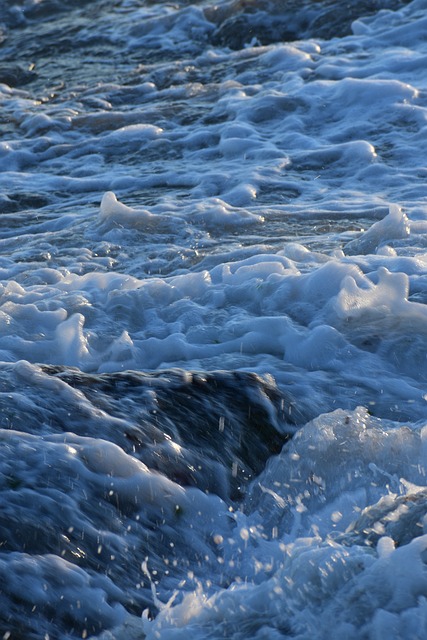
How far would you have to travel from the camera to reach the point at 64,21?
1126cm

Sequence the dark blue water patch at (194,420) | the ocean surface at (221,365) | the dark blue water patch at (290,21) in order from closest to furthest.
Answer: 1. the ocean surface at (221,365)
2. the dark blue water patch at (194,420)
3. the dark blue water patch at (290,21)

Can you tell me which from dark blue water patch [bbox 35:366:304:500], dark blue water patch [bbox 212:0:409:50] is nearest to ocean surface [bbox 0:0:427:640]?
dark blue water patch [bbox 35:366:304:500]

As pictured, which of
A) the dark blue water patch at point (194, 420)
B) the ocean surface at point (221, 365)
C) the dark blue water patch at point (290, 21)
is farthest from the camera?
the dark blue water patch at point (290, 21)

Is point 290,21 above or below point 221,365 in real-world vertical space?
below

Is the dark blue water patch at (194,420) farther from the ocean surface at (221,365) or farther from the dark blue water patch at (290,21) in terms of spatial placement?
the dark blue water patch at (290,21)

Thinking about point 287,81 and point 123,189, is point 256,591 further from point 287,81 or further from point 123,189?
point 287,81

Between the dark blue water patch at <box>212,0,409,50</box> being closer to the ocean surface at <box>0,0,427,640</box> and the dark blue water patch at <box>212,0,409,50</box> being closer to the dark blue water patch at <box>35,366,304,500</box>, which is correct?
the ocean surface at <box>0,0,427,640</box>

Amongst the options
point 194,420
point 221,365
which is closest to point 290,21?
point 221,365

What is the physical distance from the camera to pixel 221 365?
341cm

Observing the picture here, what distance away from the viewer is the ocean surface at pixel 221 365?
2.16 meters

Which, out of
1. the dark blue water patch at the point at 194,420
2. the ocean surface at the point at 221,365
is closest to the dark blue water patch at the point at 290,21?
the ocean surface at the point at 221,365

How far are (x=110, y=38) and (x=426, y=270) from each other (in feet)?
24.0

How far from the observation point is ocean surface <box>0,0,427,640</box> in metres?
2.16

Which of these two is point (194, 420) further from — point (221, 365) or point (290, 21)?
point (290, 21)
